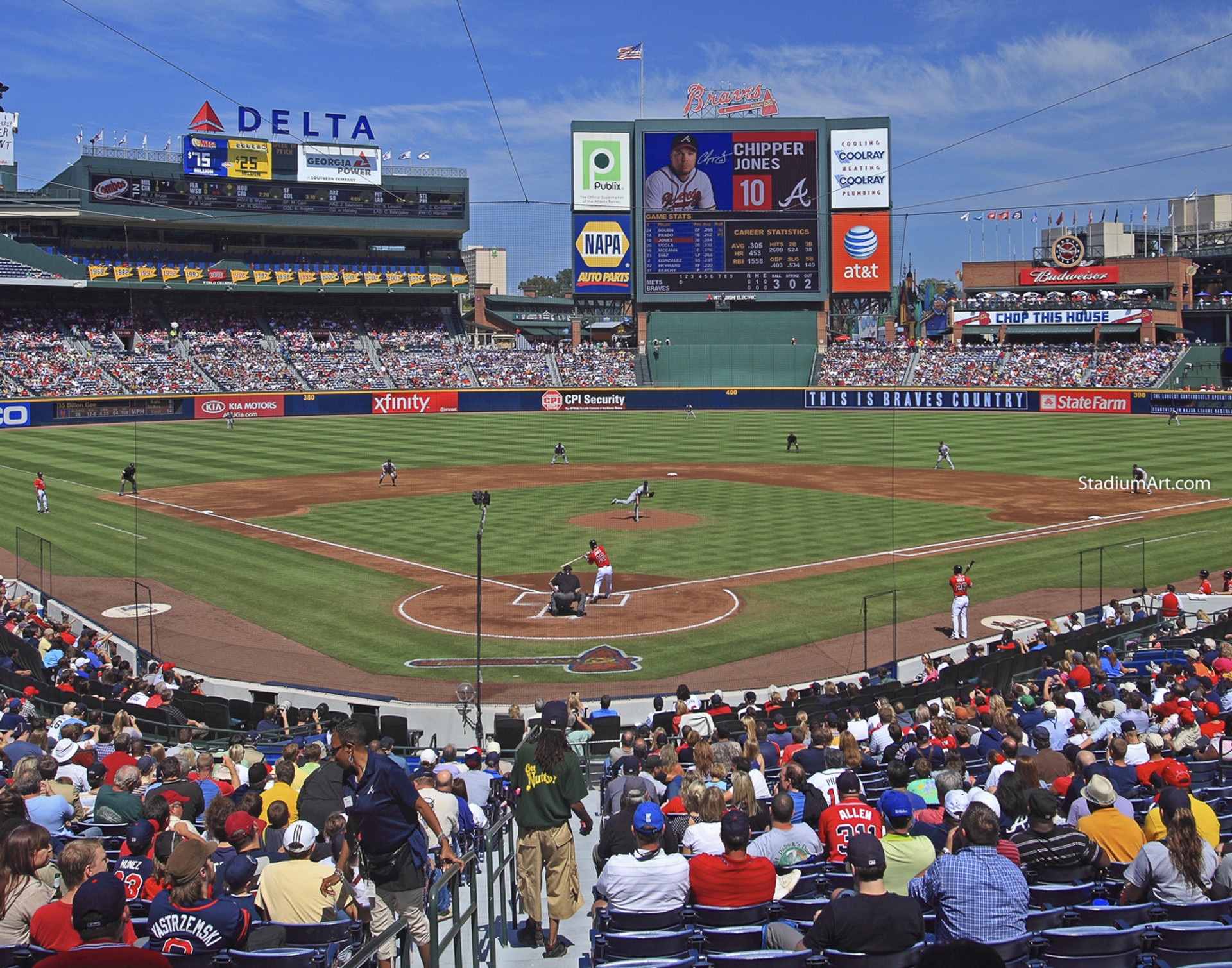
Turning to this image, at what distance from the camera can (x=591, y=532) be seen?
32.7m

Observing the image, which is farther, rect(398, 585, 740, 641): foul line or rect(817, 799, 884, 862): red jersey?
rect(398, 585, 740, 641): foul line

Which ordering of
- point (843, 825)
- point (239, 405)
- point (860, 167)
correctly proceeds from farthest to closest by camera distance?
point (860, 167)
point (239, 405)
point (843, 825)

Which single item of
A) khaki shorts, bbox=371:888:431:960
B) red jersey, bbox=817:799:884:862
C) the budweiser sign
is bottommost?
khaki shorts, bbox=371:888:431:960

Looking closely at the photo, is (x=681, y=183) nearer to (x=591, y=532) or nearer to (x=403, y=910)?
(x=591, y=532)

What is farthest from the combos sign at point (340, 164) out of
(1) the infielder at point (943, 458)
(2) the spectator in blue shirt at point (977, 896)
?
(2) the spectator in blue shirt at point (977, 896)

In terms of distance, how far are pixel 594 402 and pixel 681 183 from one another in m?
21.1

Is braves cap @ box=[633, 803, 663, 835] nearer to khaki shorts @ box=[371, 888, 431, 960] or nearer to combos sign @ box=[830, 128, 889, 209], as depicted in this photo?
khaki shorts @ box=[371, 888, 431, 960]

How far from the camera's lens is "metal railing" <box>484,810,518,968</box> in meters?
7.16

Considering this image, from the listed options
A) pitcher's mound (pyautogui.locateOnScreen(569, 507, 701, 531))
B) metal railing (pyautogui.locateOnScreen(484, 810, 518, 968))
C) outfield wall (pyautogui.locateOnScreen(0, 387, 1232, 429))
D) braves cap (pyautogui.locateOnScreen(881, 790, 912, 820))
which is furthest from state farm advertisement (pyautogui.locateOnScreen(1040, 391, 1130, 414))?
braves cap (pyautogui.locateOnScreen(881, 790, 912, 820))

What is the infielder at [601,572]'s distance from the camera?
78.0 feet

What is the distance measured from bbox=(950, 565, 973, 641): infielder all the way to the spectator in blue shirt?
15644 mm

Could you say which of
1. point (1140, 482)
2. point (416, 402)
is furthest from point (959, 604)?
point (416, 402)

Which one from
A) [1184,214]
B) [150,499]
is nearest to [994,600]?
[150,499]

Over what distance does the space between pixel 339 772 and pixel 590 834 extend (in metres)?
3.17
